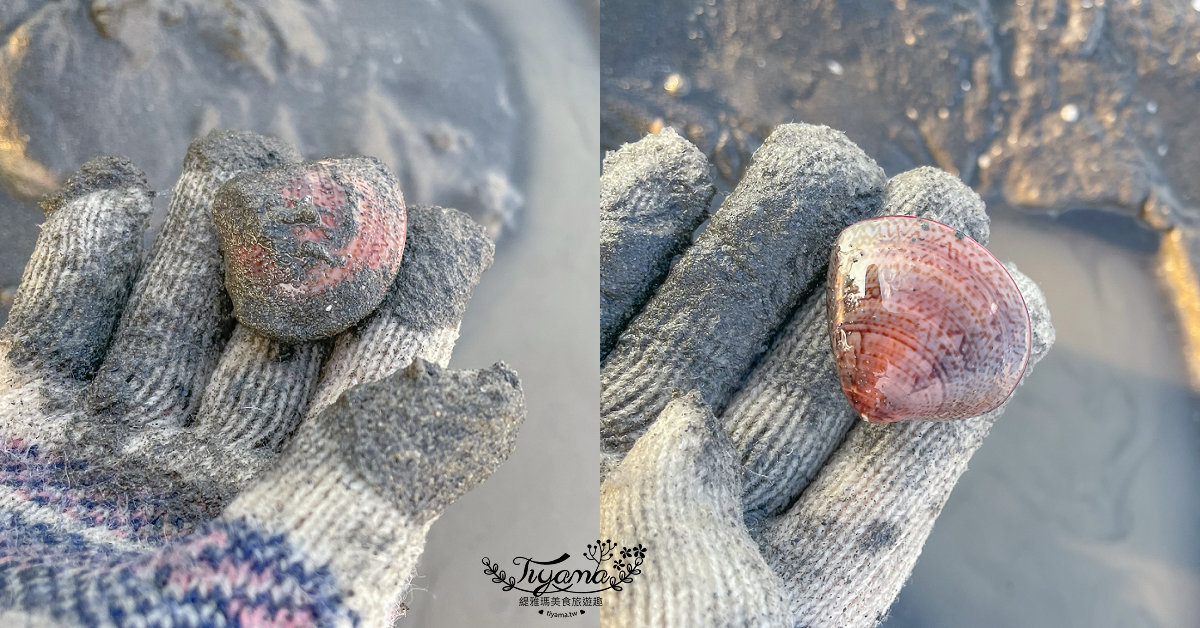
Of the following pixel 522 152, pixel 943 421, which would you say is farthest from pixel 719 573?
pixel 522 152

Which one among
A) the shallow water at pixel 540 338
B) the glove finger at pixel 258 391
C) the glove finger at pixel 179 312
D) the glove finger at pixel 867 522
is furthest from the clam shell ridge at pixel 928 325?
the glove finger at pixel 179 312

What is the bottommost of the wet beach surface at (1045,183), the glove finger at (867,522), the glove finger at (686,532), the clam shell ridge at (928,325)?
the glove finger at (686,532)

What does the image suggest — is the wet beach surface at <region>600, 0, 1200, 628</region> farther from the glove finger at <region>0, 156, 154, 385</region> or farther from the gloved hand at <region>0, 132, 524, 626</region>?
the glove finger at <region>0, 156, 154, 385</region>

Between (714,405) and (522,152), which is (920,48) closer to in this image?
(522,152)

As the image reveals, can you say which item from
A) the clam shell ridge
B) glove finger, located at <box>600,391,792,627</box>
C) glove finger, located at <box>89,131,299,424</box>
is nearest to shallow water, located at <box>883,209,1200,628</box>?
the clam shell ridge

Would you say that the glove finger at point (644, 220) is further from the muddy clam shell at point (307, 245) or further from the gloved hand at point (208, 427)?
the muddy clam shell at point (307, 245)

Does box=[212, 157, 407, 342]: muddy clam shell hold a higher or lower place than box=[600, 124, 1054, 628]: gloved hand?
lower
